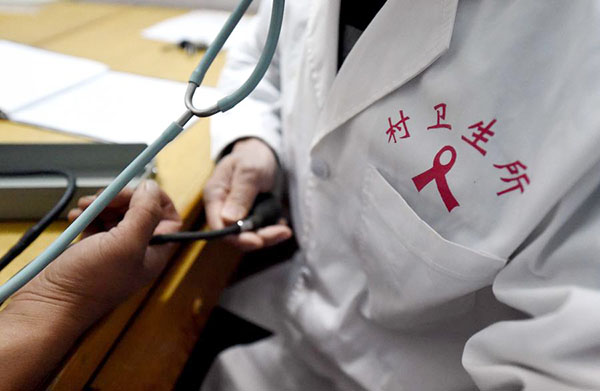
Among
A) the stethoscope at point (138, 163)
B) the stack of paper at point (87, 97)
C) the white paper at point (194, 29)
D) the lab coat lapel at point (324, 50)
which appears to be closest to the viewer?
the stethoscope at point (138, 163)

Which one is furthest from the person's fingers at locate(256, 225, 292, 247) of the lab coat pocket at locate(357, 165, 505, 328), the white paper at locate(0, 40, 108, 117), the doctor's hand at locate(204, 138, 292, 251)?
the white paper at locate(0, 40, 108, 117)

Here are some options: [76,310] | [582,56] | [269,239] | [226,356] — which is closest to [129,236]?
[76,310]

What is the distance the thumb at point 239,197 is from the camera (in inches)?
22.4

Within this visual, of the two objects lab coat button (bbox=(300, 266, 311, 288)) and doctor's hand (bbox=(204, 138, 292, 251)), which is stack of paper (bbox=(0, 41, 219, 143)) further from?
lab coat button (bbox=(300, 266, 311, 288))

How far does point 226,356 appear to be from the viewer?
667 mm

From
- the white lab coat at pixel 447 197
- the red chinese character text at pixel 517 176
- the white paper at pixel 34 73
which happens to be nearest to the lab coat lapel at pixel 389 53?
the white lab coat at pixel 447 197

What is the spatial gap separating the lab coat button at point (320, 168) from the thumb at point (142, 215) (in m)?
0.18

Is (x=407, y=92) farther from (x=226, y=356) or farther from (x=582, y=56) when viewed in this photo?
(x=226, y=356)

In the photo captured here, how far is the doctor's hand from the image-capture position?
57 cm

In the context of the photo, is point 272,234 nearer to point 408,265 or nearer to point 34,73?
point 408,265

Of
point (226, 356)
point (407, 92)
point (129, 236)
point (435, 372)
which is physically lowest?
point (226, 356)

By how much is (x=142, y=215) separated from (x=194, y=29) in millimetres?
784

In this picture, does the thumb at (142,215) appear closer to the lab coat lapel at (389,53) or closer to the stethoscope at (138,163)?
the stethoscope at (138,163)

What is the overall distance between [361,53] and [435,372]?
1.18 ft
